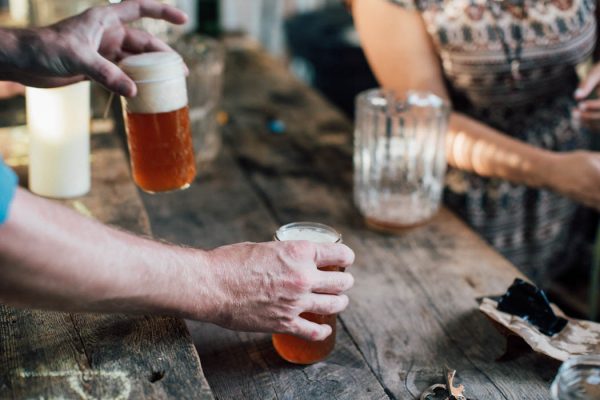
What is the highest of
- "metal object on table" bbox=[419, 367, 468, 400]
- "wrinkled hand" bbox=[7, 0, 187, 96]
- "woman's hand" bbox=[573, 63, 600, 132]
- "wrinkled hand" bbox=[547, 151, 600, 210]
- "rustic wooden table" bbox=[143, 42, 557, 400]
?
"wrinkled hand" bbox=[7, 0, 187, 96]

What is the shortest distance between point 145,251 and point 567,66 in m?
1.34

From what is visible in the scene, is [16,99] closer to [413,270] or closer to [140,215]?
[140,215]

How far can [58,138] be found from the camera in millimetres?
1375

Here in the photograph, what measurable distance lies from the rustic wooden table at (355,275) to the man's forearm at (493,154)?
17cm

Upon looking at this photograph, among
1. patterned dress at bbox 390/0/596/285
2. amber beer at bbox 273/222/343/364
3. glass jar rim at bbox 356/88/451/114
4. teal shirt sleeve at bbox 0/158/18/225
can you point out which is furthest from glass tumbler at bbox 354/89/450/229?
teal shirt sleeve at bbox 0/158/18/225

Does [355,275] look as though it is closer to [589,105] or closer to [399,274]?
[399,274]

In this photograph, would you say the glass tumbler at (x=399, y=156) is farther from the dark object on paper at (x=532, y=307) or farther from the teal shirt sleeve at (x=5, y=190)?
the teal shirt sleeve at (x=5, y=190)

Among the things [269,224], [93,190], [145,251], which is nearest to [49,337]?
[145,251]

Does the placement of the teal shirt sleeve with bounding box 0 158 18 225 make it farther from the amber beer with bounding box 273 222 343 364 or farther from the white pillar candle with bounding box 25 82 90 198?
the white pillar candle with bounding box 25 82 90 198

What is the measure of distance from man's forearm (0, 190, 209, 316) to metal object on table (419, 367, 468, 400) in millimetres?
352

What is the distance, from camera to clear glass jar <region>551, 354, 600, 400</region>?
2.85ft

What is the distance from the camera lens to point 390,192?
157 centimetres

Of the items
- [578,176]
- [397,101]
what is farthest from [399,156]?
[578,176]

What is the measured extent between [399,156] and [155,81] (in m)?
0.61
